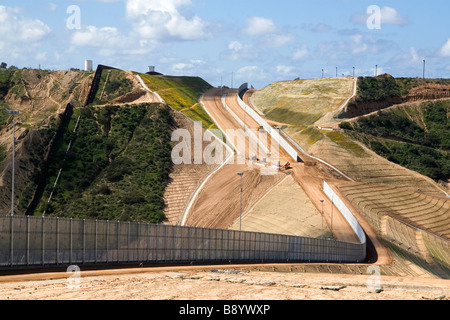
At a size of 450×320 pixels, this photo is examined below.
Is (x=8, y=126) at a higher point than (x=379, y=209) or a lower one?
higher

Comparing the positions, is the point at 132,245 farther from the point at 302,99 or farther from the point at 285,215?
the point at 302,99

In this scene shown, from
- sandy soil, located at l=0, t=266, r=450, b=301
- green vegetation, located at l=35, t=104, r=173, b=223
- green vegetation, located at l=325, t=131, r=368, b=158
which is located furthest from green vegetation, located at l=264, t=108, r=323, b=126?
sandy soil, located at l=0, t=266, r=450, b=301

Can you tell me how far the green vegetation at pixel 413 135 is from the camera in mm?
123750

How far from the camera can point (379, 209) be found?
87.2 m

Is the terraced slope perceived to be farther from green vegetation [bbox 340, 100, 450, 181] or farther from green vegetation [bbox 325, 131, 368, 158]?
green vegetation [bbox 325, 131, 368, 158]

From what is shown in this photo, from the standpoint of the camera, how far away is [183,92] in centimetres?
14625

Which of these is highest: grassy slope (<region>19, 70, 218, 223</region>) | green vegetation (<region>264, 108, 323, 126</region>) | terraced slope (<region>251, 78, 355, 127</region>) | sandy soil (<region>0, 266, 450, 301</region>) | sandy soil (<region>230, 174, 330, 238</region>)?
terraced slope (<region>251, 78, 355, 127</region>)

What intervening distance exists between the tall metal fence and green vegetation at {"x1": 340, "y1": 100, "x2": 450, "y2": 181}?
6351 centimetres

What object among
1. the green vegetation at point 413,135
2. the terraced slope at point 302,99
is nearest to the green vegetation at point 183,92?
→ the terraced slope at point 302,99

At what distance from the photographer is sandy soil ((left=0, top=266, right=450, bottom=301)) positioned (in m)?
31.0
